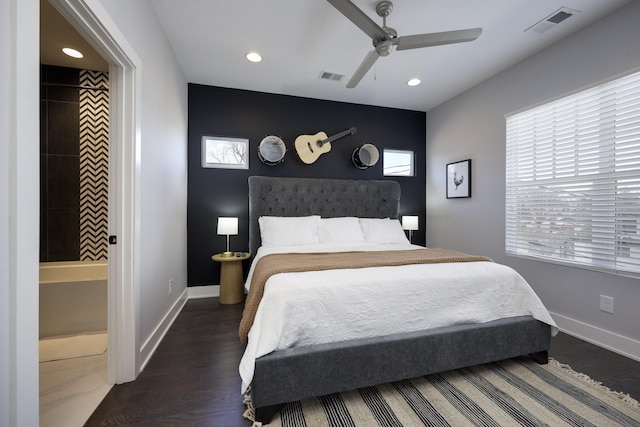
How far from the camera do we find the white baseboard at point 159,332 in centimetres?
190

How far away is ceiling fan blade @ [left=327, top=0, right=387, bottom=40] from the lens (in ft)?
5.20

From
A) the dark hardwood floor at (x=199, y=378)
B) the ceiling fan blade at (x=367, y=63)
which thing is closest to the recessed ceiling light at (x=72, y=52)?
the ceiling fan blade at (x=367, y=63)

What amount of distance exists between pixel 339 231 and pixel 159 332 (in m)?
2.06

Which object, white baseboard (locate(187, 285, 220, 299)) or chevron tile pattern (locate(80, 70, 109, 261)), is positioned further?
white baseboard (locate(187, 285, 220, 299))

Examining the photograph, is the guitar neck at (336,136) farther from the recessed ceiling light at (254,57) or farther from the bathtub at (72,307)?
the bathtub at (72,307)

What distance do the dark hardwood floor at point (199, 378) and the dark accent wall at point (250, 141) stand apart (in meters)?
1.19

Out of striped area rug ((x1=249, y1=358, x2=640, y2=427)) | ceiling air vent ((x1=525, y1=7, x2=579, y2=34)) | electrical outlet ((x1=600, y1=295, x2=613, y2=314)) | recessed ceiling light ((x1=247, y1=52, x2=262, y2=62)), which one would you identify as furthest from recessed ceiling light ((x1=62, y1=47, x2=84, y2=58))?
electrical outlet ((x1=600, y1=295, x2=613, y2=314))

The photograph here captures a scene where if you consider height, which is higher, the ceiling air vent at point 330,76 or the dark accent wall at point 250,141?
the ceiling air vent at point 330,76

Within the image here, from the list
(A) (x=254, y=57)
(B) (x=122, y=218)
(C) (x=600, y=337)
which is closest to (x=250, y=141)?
(A) (x=254, y=57)

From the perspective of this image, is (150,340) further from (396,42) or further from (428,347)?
(396,42)

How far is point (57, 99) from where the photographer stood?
8.90 feet

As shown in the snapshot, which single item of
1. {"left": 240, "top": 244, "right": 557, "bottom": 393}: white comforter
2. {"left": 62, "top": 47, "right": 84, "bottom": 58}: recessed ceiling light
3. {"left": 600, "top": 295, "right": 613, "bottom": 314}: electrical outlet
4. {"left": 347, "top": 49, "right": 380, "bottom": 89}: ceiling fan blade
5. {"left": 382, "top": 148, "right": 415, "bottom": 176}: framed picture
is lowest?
{"left": 600, "top": 295, "right": 613, "bottom": 314}: electrical outlet

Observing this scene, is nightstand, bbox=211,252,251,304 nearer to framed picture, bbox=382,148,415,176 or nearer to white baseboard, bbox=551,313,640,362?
framed picture, bbox=382,148,415,176

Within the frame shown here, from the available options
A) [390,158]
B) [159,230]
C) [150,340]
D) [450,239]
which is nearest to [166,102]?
[159,230]
